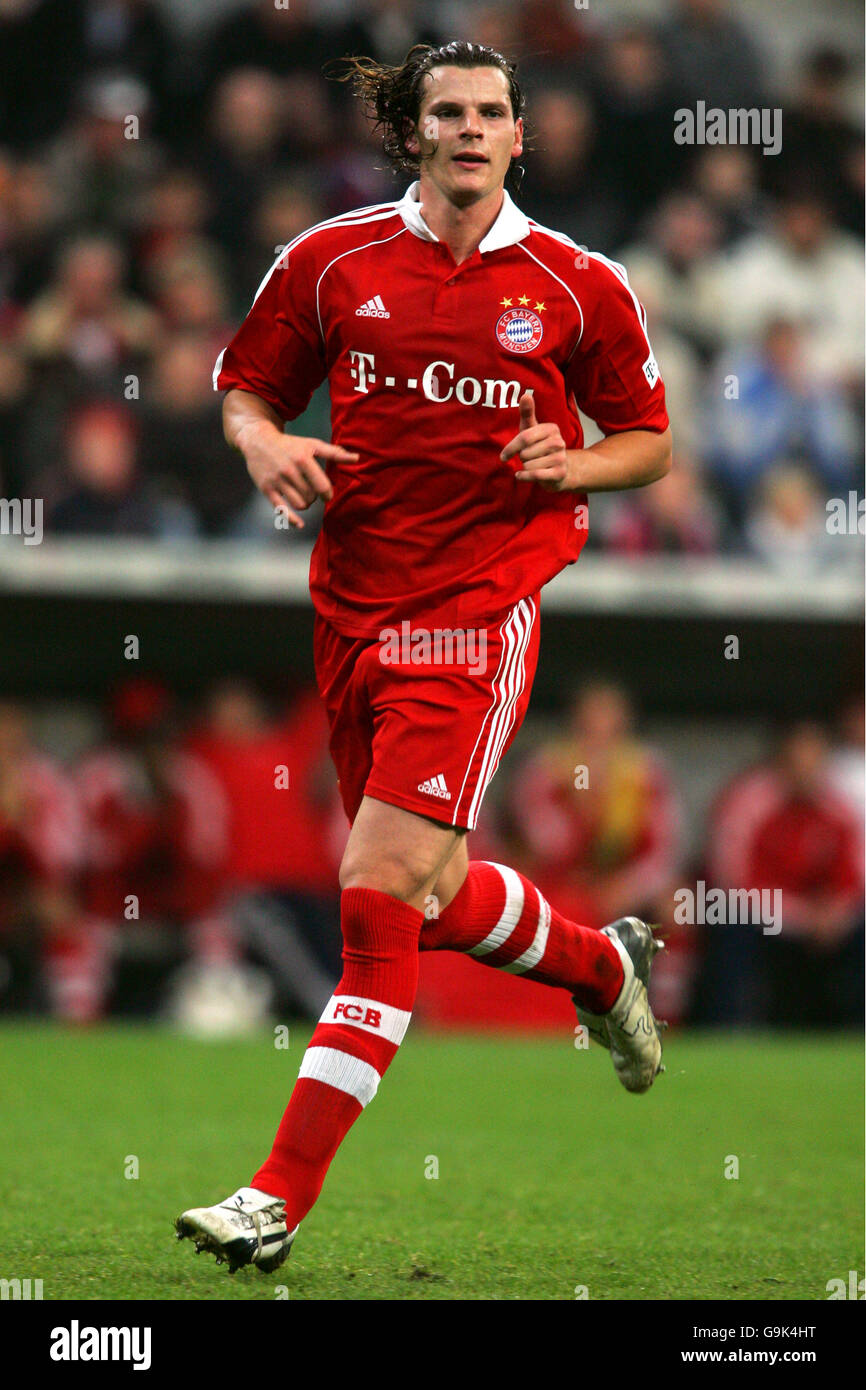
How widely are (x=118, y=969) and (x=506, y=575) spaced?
24.3 ft

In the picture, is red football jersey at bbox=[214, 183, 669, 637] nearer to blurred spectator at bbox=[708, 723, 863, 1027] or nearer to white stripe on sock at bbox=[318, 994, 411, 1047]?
white stripe on sock at bbox=[318, 994, 411, 1047]

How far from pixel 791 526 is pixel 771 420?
0.66m

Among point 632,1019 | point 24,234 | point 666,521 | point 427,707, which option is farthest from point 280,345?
point 24,234

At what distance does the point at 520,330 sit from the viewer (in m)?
3.94

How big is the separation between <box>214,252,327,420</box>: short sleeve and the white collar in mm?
249

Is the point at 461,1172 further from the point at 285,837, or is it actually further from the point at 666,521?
the point at 666,521

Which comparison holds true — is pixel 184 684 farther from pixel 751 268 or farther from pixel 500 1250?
pixel 500 1250

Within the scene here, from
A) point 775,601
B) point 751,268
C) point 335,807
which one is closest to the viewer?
point 335,807

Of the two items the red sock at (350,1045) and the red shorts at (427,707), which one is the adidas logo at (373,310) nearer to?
the red shorts at (427,707)

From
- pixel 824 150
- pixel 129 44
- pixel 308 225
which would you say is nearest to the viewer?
pixel 308 225

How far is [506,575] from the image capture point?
3.96 metres

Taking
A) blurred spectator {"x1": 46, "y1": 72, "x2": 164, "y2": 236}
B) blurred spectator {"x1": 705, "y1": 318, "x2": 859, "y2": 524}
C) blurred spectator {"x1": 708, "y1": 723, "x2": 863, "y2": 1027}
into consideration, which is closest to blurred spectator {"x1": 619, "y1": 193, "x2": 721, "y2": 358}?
blurred spectator {"x1": 705, "y1": 318, "x2": 859, "y2": 524}

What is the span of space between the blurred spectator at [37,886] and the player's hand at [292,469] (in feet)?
21.7

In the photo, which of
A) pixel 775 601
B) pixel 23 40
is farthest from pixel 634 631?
pixel 23 40
